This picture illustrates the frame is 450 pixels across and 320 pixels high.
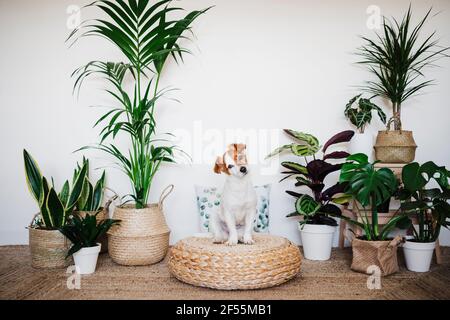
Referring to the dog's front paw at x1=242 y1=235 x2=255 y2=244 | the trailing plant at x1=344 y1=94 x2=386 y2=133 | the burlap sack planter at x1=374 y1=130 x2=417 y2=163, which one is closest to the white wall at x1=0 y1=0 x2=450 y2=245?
the trailing plant at x1=344 y1=94 x2=386 y2=133

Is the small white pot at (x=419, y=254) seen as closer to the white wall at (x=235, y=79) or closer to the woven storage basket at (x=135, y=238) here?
the white wall at (x=235, y=79)

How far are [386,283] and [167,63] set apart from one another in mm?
2338

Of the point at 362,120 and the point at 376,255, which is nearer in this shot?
the point at 376,255

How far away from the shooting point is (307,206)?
8.50ft

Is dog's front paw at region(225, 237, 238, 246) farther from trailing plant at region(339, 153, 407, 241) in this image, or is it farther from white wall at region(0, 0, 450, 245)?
white wall at region(0, 0, 450, 245)

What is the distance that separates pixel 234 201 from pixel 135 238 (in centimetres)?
83

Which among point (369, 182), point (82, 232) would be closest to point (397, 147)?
point (369, 182)

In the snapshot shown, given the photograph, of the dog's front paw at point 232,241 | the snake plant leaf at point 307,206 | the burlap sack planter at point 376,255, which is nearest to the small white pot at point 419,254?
the burlap sack planter at point 376,255

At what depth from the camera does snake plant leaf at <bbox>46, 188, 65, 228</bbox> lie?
2.43 metres

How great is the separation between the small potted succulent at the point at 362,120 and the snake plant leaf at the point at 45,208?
2.23 meters

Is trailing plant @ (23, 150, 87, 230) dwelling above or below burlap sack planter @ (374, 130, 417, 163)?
below

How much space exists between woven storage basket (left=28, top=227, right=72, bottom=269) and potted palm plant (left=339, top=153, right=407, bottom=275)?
187 centimetres

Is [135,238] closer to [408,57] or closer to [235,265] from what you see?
[235,265]
